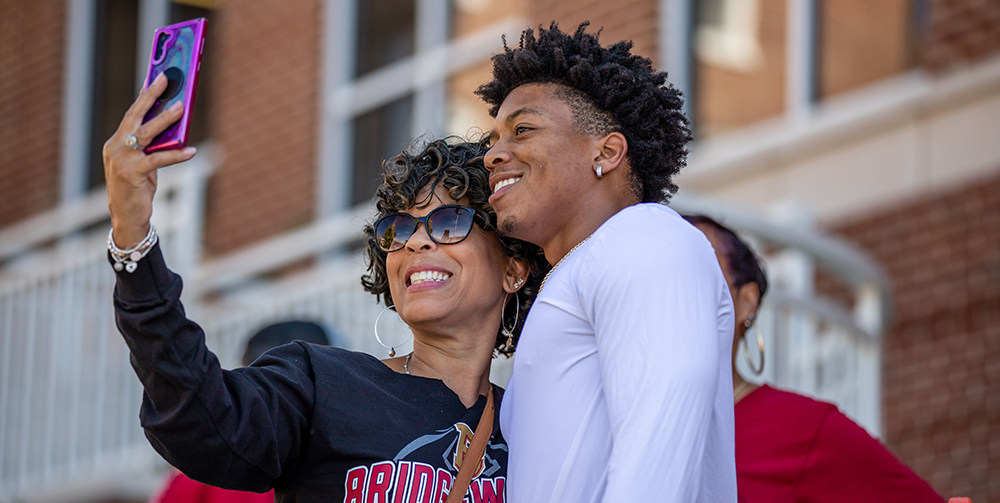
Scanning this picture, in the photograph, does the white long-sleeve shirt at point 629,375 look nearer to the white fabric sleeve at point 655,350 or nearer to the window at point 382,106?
the white fabric sleeve at point 655,350

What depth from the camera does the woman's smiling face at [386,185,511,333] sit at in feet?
9.56

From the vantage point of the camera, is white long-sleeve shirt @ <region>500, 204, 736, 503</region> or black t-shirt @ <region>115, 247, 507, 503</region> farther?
black t-shirt @ <region>115, 247, 507, 503</region>

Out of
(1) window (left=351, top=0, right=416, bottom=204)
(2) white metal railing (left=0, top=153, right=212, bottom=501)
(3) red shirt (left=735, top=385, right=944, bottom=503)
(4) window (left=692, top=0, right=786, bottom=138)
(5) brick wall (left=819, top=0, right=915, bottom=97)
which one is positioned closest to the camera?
(3) red shirt (left=735, top=385, right=944, bottom=503)

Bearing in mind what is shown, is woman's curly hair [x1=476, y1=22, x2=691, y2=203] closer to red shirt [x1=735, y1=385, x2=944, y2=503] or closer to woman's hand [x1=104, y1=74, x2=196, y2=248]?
woman's hand [x1=104, y1=74, x2=196, y2=248]

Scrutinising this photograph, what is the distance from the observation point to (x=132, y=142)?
88.4 inches

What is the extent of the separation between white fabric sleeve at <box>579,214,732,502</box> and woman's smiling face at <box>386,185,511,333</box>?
602 millimetres

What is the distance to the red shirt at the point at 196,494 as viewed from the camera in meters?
4.25

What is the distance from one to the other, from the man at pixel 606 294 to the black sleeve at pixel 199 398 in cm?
47

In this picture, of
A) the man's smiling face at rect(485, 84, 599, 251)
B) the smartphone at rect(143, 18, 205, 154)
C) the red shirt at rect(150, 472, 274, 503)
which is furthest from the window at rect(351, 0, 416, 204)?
the smartphone at rect(143, 18, 205, 154)

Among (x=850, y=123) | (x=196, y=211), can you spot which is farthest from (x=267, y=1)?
(x=850, y=123)

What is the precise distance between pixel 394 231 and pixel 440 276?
153 millimetres

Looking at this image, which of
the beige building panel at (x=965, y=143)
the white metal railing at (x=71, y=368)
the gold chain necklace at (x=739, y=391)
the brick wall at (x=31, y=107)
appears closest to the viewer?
the gold chain necklace at (x=739, y=391)

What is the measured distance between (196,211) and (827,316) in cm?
380

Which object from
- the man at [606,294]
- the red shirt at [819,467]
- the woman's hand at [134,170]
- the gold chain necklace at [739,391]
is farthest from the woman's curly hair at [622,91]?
the gold chain necklace at [739,391]
